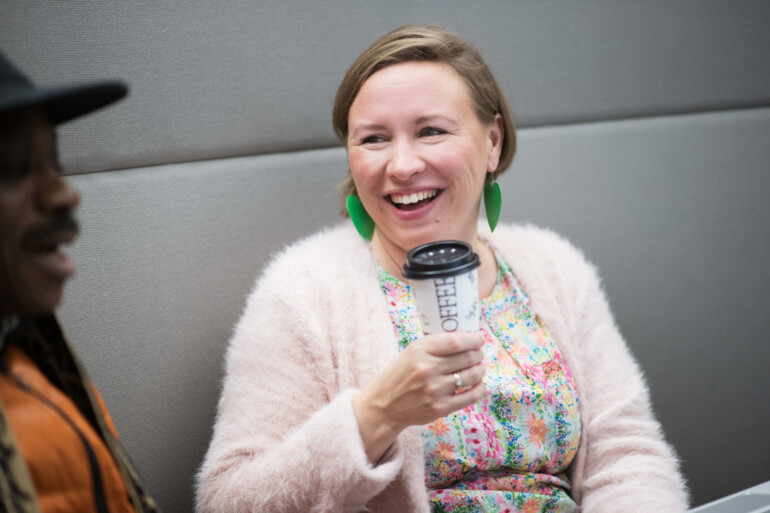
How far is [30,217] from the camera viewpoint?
660mm

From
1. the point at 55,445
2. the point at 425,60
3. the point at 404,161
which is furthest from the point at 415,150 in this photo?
the point at 55,445

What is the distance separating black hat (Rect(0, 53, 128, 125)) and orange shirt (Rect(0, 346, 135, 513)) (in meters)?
0.25

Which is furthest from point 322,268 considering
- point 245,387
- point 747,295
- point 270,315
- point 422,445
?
point 747,295

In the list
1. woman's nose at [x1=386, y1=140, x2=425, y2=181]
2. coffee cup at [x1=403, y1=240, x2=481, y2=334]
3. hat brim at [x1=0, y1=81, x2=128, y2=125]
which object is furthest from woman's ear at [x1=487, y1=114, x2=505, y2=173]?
hat brim at [x1=0, y1=81, x2=128, y2=125]

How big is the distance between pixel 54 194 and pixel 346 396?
0.57 m

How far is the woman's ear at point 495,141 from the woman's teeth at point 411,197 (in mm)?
206

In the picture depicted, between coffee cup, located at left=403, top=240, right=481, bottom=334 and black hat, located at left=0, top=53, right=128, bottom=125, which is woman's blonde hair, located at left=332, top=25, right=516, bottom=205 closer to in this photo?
coffee cup, located at left=403, top=240, right=481, bottom=334

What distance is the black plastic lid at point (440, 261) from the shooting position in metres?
0.91

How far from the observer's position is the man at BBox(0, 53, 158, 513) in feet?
2.12

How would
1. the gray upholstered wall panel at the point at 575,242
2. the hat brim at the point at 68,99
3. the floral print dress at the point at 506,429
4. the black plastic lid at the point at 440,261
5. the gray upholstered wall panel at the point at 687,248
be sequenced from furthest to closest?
1. the gray upholstered wall panel at the point at 687,248
2. the gray upholstered wall panel at the point at 575,242
3. the floral print dress at the point at 506,429
4. the black plastic lid at the point at 440,261
5. the hat brim at the point at 68,99

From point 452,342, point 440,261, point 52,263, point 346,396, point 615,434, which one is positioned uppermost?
point 52,263

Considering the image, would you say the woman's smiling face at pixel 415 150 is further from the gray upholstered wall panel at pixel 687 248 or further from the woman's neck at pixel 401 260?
A: the gray upholstered wall panel at pixel 687 248

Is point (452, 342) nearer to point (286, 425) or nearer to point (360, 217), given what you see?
point (286, 425)

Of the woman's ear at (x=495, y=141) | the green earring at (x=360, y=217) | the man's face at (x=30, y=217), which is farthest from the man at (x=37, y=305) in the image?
the woman's ear at (x=495, y=141)
